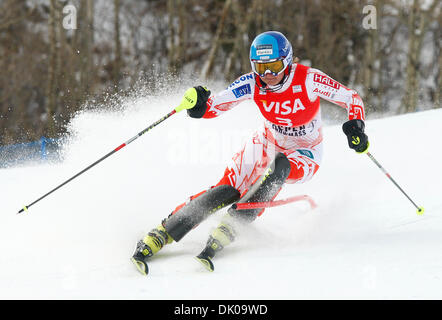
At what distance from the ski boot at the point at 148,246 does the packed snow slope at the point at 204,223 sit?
0.20ft

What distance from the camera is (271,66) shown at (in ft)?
11.4

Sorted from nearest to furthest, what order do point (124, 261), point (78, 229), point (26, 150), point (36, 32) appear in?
point (124, 261), point (78, 229), point (26, 150), point (36, 32)

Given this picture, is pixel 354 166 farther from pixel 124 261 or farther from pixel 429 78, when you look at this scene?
pixel 429 78

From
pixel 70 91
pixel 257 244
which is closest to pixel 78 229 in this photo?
pixel 257 244

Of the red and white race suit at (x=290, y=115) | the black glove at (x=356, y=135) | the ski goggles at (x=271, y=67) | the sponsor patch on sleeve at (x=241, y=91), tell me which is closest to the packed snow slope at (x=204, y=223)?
the red and white race suit at (x=290, y=115)

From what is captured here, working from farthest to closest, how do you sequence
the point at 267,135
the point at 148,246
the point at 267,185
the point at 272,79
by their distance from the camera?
1. the point at 267,135
2. the point at 272,79
3. the point at 267,185
4. the point at 148,246

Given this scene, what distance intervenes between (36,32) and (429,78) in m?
15.5

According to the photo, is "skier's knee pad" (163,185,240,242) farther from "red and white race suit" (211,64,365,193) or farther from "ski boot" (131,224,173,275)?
"red and white race suit" (211,64,365,193)

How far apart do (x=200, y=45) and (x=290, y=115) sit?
16763 millimetres

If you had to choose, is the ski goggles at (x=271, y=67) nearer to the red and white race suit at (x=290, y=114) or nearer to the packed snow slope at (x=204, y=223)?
the red and white race suit at (x=290, y=114)

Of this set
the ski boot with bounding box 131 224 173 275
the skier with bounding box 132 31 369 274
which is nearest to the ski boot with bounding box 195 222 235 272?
the skier with bounding box 132 31 369 274

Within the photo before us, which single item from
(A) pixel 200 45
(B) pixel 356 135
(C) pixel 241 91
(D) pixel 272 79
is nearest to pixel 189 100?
(C) pixel 241 91

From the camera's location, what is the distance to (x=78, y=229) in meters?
3.79

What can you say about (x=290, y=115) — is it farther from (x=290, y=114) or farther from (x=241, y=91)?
(x=241, y=91)
